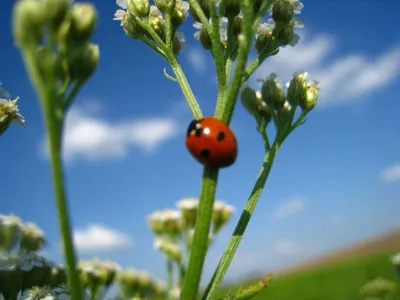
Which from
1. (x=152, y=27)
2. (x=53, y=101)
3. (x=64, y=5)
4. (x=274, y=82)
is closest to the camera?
(x=53, y=101)

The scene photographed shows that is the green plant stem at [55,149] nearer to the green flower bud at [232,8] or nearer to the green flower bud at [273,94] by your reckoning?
the green flower bud at [232,8]

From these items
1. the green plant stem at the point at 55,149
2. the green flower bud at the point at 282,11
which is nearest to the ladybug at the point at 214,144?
the green plant stem at the point at 55,149

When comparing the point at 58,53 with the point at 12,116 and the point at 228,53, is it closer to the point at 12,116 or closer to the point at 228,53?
the point at 228,53

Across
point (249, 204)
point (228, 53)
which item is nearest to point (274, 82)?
point (228, 53)

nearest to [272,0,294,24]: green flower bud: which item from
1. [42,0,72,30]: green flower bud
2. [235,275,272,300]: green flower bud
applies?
[42,0,72,30]: green flower bud

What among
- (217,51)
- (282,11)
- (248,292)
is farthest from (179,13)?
(248,292)

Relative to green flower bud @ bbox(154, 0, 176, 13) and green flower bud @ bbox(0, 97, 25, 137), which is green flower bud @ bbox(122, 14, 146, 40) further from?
green flower bud @ bbox(0, 97, 25, 137)
